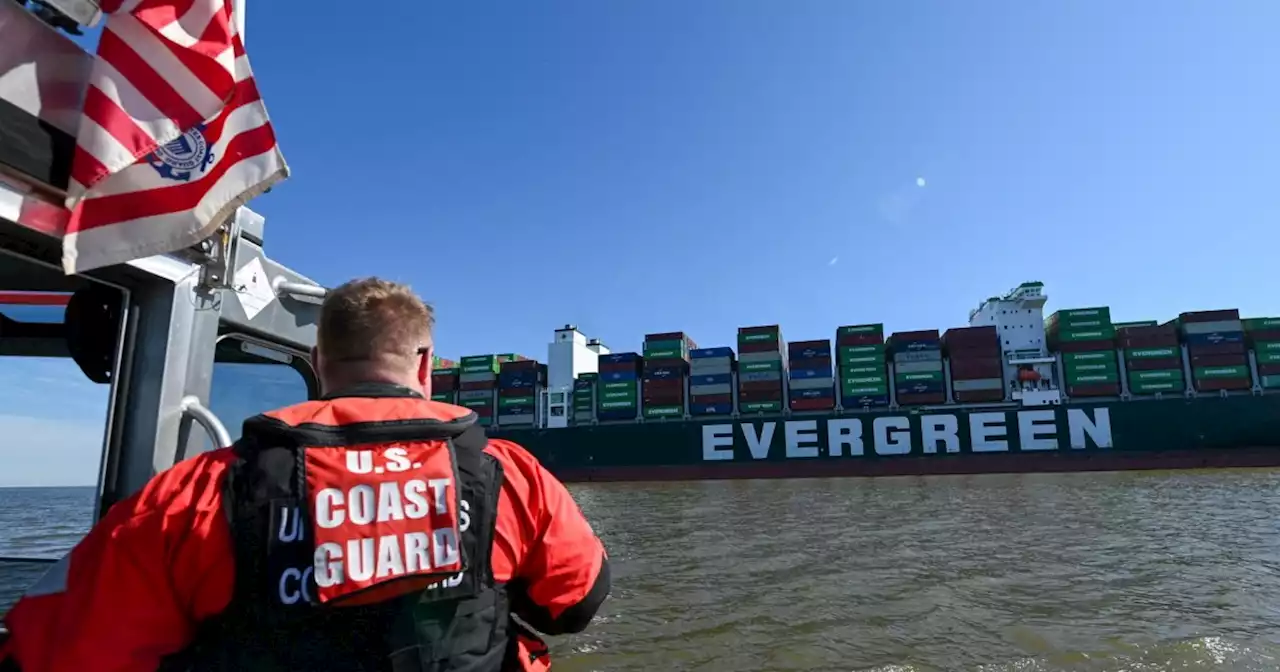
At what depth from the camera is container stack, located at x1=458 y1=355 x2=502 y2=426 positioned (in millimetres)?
35438

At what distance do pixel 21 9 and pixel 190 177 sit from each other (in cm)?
51

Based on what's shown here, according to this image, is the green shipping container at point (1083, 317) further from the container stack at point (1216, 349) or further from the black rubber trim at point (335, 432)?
the black rubber trim at point (335, 432)

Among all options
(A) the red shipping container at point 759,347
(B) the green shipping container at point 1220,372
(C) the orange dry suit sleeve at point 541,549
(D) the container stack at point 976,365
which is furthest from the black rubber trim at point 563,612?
(B) the green shipping container at point 1220,372

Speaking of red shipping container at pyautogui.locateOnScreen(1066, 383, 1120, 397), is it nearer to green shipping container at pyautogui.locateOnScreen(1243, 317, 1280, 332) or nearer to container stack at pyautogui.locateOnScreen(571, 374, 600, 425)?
green shipping container at pyautogui.locateOnScreen(1243, 317, 1280, 332)

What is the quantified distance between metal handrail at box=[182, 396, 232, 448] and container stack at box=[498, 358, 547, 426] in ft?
109

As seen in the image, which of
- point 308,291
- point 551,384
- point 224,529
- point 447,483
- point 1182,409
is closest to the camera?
point 224,529

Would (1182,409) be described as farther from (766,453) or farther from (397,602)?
(397,602)

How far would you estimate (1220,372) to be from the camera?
27.5m

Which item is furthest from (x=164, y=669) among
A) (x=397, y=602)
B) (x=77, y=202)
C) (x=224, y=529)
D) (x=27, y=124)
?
(x=27, y=124)

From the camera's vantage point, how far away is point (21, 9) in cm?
160

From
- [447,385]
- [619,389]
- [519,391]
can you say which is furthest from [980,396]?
[447,385]

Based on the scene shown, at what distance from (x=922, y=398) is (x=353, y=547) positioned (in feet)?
107

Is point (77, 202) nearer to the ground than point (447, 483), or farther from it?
farther from it

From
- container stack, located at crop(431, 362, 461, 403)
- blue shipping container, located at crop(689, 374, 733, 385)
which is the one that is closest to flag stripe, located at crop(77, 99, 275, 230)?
blue shipping container, located at crop(689, 374, 733, 385)
